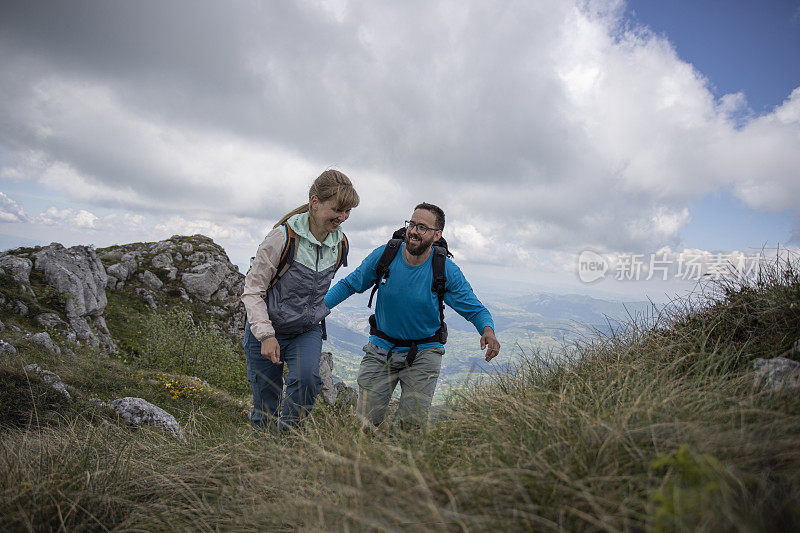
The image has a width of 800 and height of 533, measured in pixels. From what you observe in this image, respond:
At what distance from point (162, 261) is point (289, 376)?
40.9 meters

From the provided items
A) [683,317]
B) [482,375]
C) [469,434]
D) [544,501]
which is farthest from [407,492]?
[683,317]

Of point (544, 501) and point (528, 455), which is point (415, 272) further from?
point (544, 501)

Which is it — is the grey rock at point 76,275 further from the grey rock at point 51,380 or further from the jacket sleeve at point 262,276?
the jacket sleeve at point 262,276

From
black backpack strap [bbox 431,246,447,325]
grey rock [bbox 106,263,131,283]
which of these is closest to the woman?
black backpack strap [bbox 431,246,447,325]


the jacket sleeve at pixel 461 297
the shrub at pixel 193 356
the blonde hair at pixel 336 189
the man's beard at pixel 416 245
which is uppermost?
the blonde hair at pixel 336 189

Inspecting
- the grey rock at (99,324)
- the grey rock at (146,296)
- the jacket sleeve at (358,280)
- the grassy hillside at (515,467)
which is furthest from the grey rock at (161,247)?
the grassy hillside at (515,467)

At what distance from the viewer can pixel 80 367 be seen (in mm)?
12578

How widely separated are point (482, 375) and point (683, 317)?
3002 millimetres

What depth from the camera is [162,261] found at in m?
39.0

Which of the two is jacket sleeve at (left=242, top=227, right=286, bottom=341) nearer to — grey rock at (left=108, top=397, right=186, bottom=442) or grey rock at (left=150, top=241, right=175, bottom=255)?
grey rock at (left=108, top=397, right=186, bottom=442)

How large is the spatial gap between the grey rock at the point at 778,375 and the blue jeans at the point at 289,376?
442 cm

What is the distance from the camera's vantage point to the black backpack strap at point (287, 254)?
467 centimetres

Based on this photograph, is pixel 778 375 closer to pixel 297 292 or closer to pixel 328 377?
pixel 297 292

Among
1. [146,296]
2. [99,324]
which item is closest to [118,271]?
[146,296]
